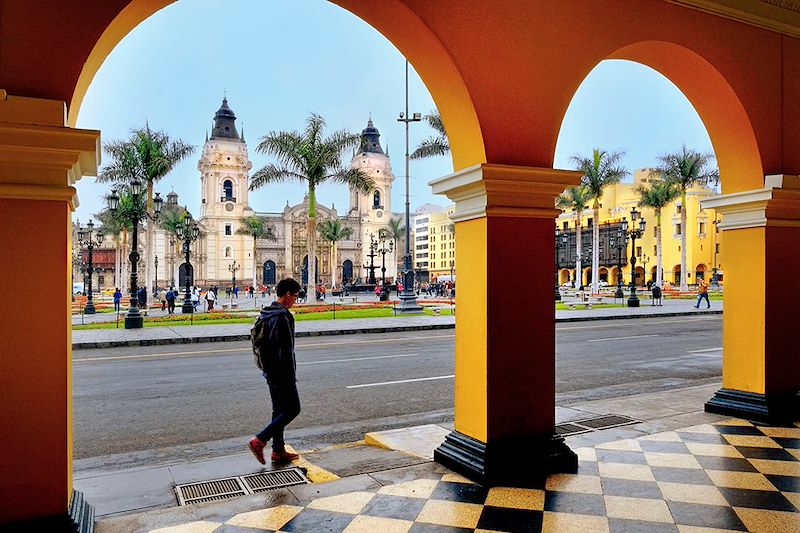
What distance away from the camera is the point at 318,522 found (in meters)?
3.56

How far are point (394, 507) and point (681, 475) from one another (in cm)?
224

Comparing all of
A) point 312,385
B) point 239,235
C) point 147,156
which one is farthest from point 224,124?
point 312,385

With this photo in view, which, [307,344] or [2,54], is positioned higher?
[2,54]

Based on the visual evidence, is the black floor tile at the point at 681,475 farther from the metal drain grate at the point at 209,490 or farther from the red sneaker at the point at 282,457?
the metal drain grate at the point at 209,490

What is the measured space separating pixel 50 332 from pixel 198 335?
1367cm

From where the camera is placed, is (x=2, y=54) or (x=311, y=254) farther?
(x=311, y=254)

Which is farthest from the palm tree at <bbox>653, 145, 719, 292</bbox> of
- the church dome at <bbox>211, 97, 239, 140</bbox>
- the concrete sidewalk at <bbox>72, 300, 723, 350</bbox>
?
the church dome at <bbox>211, 97, 239, 140</bbox>

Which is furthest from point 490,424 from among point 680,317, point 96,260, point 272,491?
point 96,260

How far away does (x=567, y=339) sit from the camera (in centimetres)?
1516

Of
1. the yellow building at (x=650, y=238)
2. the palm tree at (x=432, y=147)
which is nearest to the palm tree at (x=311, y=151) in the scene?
the palm tree at (x=432, y=147)

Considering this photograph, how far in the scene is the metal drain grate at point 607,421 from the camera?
5875 mm

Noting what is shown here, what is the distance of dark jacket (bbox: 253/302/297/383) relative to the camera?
4.95m

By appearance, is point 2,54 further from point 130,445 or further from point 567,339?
point 567,339

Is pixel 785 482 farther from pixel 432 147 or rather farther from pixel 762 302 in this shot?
pixel 432 147
